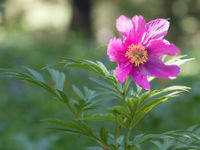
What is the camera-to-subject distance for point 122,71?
3.63 feet

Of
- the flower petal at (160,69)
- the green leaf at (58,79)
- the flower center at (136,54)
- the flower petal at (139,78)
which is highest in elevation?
the flower center at (136,54)

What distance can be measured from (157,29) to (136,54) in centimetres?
12

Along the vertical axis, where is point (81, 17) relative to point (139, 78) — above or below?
above

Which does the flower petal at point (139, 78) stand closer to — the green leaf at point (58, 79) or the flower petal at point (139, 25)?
the flower petal at point (139, 25)

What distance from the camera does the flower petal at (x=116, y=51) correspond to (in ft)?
3.65

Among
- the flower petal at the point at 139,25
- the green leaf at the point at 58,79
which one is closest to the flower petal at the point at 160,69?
the flower petal at the point at 139,25

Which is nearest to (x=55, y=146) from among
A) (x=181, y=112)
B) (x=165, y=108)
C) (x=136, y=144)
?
(x=165, y=108)

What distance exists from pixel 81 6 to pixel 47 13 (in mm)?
9254

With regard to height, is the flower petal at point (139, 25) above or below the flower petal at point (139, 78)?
above

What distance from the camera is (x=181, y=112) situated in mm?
3775

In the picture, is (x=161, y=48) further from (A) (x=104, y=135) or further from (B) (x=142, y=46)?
(A) (x=104, y=135)

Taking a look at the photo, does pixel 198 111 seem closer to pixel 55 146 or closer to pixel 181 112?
pixel 181 112

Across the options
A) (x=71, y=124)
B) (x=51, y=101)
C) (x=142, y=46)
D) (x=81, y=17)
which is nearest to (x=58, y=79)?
(x=71, y=124)

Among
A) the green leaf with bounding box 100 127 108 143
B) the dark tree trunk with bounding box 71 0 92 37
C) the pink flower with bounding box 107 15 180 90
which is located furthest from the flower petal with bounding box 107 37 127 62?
the dark tree trunk with bounding box 71 0 92 37
